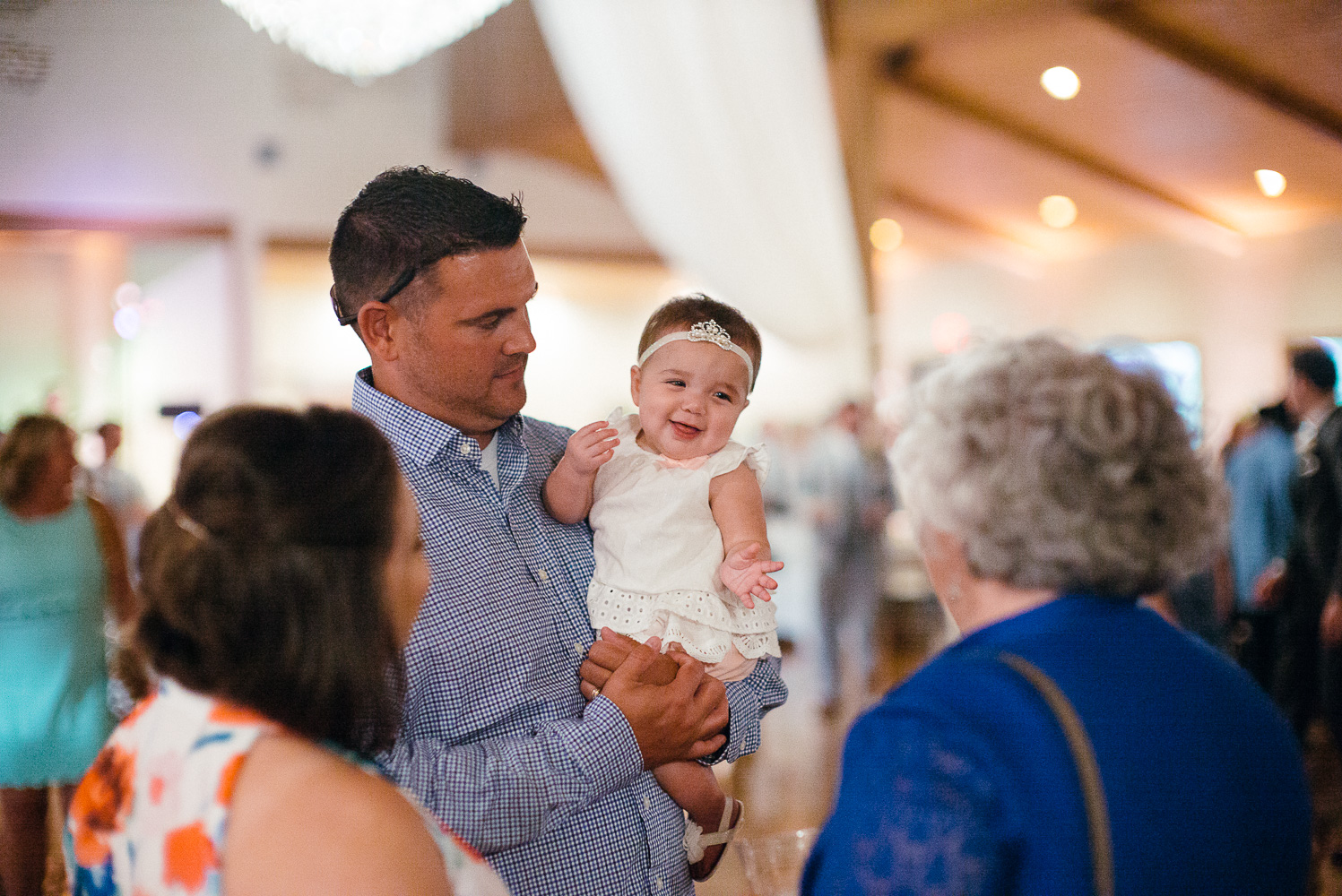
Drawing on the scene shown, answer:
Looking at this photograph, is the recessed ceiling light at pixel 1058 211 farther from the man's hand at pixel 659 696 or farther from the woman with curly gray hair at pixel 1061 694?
the woman with curly gray hair at pixel 1061 694

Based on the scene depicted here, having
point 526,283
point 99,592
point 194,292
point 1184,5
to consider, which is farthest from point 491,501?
point 1184,5

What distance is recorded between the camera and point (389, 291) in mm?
1465

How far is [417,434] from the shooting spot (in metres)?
1.44

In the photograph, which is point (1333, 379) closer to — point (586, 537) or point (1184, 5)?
point (1184, 5)

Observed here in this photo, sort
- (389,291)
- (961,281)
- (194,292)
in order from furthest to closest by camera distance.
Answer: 1. (961,281)
2. (194,292)
3. (389,291)

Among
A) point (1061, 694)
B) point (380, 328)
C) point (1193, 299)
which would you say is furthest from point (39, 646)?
point (1193, 299)

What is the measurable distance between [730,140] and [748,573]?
3052mm

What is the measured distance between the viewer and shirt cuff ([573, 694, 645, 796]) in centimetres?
129

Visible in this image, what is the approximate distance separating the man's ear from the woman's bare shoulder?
0.76m

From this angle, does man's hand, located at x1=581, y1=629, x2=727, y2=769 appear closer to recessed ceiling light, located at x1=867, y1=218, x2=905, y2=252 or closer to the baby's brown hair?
the baby's brown hair

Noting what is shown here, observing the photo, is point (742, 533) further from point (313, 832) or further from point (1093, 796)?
point (313, 832)

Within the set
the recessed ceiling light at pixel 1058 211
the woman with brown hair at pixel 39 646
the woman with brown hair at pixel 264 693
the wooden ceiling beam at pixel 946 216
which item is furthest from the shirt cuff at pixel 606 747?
the recessed ceiling light at pixel 1058 211

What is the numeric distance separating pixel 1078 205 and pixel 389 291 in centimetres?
939

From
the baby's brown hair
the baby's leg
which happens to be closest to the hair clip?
the baby's leg
